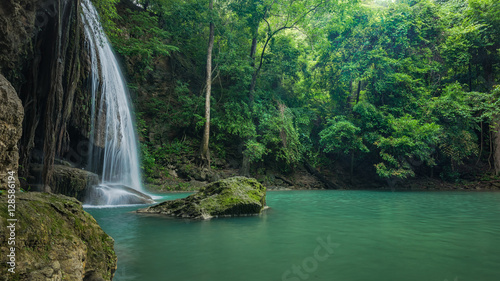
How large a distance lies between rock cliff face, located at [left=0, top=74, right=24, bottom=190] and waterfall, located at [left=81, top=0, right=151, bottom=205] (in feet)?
18.0

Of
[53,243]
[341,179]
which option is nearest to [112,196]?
[53,243]

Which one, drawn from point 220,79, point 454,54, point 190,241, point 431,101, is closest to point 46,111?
point 190,241

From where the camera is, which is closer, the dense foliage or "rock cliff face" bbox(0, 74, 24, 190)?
"rock cliff face" bbox(0, 74, 24, 190)

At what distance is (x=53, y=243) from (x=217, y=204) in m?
5.01

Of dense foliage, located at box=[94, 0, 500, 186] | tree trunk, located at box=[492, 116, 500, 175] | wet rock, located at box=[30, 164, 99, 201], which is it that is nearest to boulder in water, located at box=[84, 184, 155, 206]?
wet rock, located at box=[30, 164, 99, 201]

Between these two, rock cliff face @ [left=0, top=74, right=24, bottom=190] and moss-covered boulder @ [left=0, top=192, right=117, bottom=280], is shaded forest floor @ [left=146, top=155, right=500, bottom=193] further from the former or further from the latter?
moss-covered boulder @ [left=0, top=192, right=117, bottom=280]

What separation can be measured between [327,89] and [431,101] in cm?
710

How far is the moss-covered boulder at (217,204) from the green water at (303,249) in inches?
18.7

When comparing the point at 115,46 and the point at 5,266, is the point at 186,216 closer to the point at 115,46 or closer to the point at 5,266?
the point at 5,266

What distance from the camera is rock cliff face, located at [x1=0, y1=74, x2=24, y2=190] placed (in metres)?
3.45

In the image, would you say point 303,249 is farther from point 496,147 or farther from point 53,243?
point 496,147

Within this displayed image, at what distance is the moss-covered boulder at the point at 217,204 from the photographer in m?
7.04

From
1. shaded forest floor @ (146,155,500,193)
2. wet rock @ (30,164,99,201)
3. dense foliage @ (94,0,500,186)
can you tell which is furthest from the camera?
dense foliage @ (94,0,500,186)

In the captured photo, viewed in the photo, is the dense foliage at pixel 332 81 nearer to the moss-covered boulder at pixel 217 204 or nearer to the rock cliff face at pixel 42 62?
the moss-covered boulder at pixel 217 204
